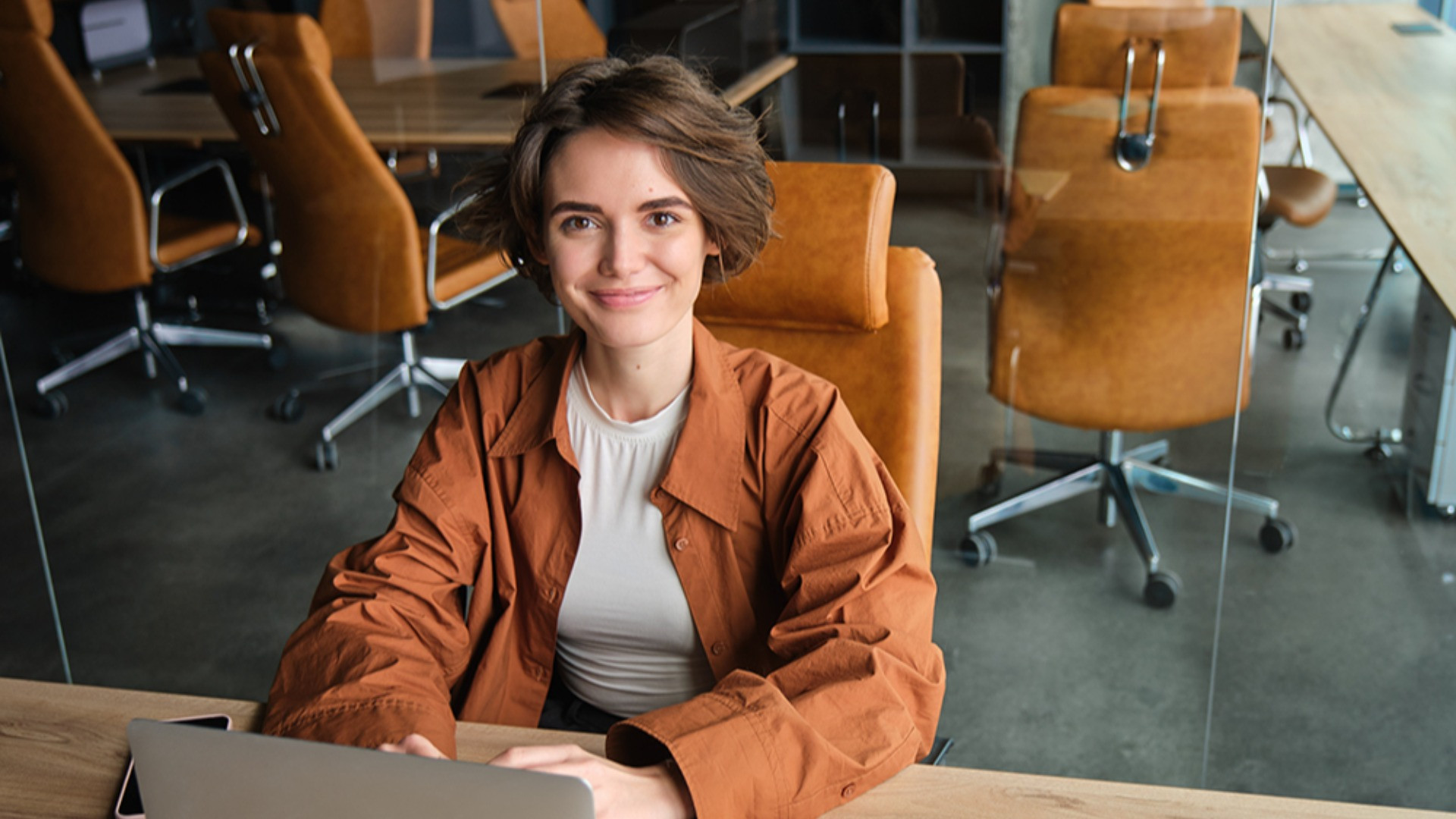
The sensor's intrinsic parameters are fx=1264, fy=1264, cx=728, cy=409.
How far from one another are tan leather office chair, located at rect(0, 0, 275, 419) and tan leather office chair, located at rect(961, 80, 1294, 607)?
1526mm

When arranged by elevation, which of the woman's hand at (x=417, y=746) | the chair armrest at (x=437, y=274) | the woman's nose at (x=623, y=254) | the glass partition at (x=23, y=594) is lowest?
the glass partition at (x=23, y=594)

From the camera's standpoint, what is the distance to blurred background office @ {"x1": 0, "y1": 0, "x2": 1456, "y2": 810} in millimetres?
2035

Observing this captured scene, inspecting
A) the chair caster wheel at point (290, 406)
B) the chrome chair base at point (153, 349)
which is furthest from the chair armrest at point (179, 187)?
the chair caster wheel at point (290, 406)

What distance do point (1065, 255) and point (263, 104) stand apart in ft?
4.99

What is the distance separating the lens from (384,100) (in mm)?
2475

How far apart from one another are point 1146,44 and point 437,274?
140 cm

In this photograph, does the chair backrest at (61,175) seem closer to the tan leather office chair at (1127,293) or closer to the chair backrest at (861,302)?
the chair backrest at (861,302)

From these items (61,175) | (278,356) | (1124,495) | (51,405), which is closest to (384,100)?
(278,356)

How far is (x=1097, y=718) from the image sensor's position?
2.34 metres

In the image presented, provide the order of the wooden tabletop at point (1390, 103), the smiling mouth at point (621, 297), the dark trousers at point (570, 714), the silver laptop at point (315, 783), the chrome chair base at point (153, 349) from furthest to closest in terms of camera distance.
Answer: the chrome chair base at point (153, 349) < the wooden tabletop at point (1390, 103) < the dark trousers at point (570, 714) < the smiling mouth at point (621, 297) < the silver laptop at point (315, 783)

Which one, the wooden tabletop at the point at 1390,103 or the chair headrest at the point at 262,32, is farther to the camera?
the chair headrest at the point at 262,32

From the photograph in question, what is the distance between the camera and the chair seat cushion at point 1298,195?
2.02 meters

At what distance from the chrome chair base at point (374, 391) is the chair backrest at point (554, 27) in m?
0.62

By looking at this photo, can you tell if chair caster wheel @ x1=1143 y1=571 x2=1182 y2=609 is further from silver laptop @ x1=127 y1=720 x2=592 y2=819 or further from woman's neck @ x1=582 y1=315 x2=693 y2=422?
silver laptop @ x1=127 y1=720 x2=592 y2=819
